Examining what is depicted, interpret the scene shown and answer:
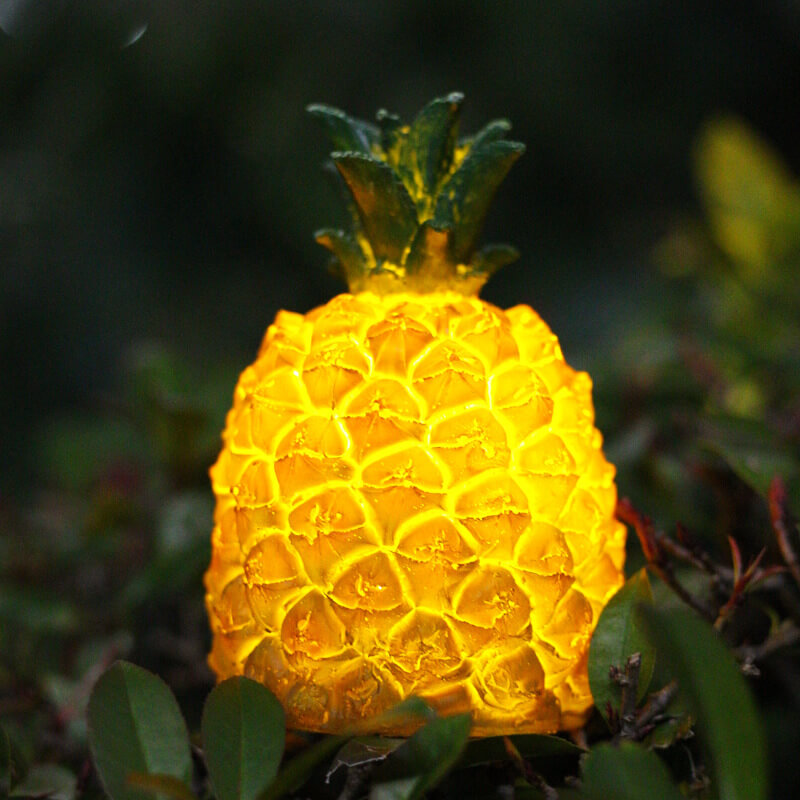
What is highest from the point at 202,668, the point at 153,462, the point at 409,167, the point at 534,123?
the point at 534,123

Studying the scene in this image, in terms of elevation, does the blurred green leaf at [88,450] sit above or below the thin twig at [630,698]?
above

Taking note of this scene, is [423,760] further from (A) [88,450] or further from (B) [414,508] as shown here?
(A) [88,450]

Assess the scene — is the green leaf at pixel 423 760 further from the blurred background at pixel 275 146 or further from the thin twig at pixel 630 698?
the blurred background at pixel 275 146

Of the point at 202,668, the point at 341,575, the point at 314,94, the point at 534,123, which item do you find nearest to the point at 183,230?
the point at 314,94

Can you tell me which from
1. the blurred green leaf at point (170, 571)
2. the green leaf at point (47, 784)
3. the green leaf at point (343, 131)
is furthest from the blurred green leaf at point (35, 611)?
the green leaf at point (343, 131)

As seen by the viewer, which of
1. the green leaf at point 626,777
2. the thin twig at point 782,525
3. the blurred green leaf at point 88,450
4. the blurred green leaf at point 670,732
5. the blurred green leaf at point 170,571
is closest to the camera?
the green leaf at point 626,777

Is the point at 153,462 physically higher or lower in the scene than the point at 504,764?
higher

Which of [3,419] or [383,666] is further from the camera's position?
[3,419]

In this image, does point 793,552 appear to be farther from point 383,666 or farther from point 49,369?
point 49,369
